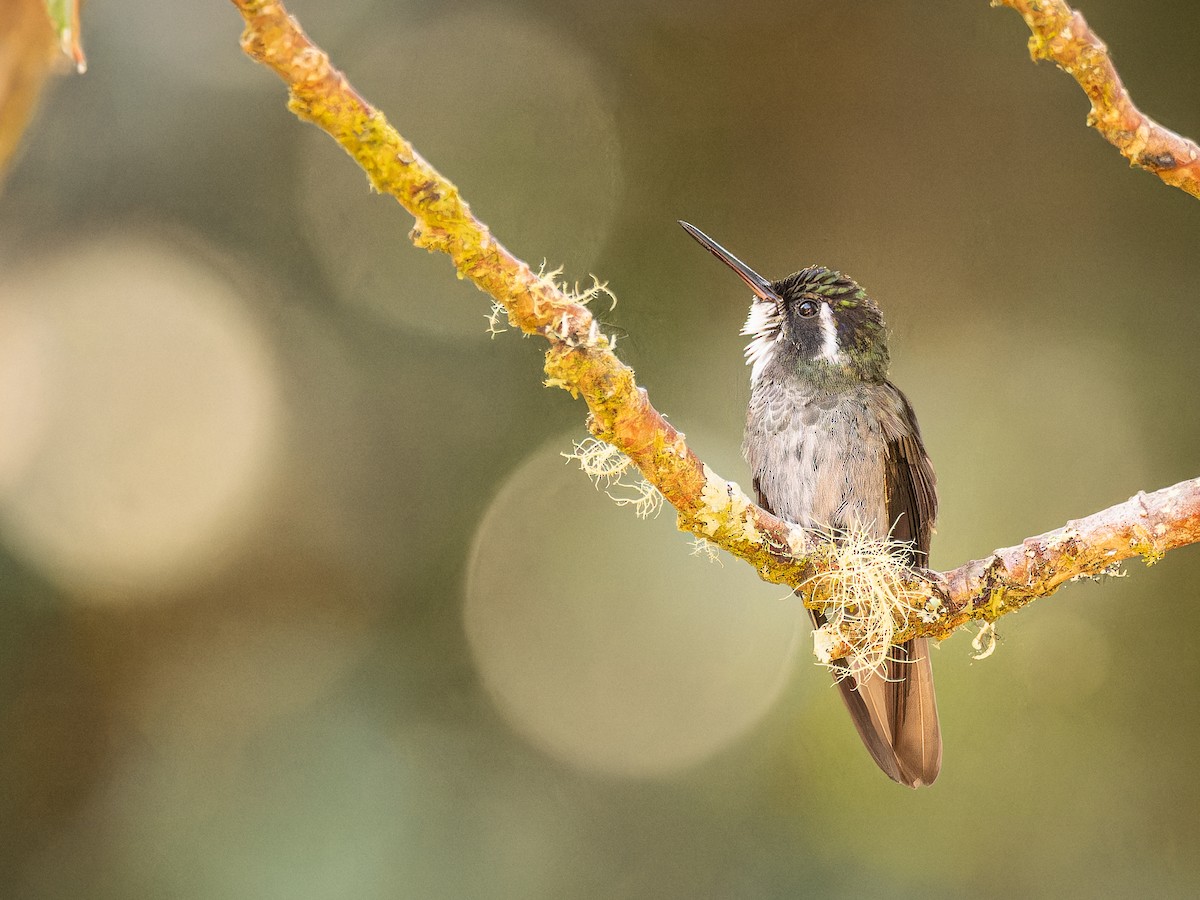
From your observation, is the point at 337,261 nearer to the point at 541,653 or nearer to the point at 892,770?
the point at 541,653

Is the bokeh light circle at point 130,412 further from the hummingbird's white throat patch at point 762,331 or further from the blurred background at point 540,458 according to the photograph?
the hummingbird's white throat patch at point 762,331

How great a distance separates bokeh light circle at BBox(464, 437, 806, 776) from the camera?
2.55 m

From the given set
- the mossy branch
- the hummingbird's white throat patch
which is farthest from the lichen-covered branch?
the hummingbird's white throat patch

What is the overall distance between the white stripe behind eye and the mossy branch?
0.48 meters

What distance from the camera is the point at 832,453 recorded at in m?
1.99

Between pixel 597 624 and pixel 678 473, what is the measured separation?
1400 mm

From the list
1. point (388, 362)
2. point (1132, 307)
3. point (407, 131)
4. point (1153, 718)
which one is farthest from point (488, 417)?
point (1153, 718)

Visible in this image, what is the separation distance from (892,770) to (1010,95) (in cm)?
162

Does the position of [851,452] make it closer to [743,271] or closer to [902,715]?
[743,271]

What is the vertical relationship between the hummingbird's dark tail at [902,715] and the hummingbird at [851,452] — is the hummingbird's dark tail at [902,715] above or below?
below

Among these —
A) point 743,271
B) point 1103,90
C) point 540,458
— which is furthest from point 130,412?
point 1103,90

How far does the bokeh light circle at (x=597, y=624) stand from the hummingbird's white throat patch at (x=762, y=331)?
0.54 m

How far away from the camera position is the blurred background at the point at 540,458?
238 centimetres

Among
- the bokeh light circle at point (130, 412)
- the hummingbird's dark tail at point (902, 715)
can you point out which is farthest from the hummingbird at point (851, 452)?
the bokeh light circle at point (130, 412)
